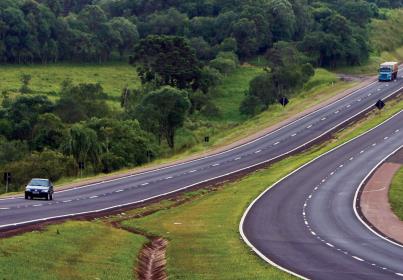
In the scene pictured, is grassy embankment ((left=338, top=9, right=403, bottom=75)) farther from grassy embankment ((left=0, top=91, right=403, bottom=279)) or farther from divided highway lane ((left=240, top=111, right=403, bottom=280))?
grassy embankment ((left=0, top=91, right=403, bottom=279))

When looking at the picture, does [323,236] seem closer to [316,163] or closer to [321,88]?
[316,163]

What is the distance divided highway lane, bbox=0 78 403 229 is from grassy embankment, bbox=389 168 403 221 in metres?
14.6

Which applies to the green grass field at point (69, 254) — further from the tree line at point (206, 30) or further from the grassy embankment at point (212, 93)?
the tree line at point (206, 30)

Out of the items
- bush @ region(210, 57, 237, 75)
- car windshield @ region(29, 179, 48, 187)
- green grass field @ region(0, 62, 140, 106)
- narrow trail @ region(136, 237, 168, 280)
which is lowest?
green grass field @ region(0, 62, 140, 106)

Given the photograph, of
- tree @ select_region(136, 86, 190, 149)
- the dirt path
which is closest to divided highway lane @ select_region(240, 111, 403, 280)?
the dirt path

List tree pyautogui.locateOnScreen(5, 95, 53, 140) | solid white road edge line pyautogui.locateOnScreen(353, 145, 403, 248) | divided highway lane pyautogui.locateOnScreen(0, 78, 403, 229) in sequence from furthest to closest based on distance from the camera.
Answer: tree pyautogui.locateOnScreen(5, 95, 53, 140)
divided highway lane pyautogui.locateOnScreen(0, 78, 403, 229)
solid white road edge line pyautogui.locateOnScreen(353, 145, 403, 248)

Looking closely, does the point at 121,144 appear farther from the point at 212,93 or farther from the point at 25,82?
the point at 25,82

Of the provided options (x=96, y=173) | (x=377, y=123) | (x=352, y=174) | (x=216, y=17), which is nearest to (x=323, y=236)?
(x=352, y=174)

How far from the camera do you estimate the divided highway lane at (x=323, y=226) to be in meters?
32.8

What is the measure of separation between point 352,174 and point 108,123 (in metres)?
30.7

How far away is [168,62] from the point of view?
12950cm

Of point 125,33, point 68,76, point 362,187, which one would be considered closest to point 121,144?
point 362,187

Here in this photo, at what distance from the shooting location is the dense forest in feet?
284

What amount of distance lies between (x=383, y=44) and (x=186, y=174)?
11536cm
